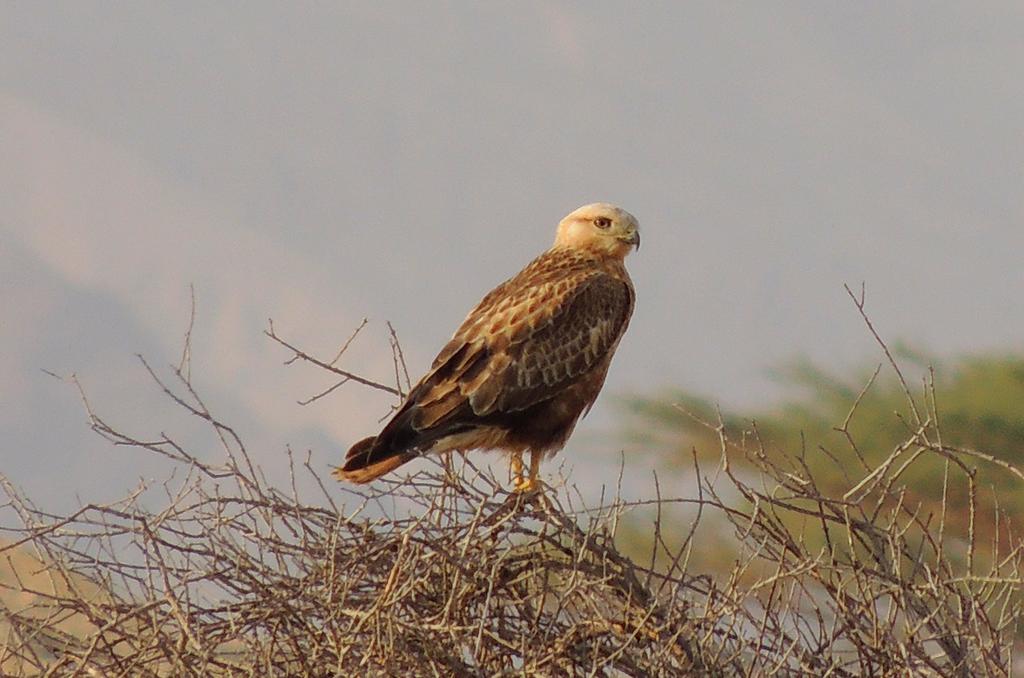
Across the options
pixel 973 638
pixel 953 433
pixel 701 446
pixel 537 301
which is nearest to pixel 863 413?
pixel 953 433

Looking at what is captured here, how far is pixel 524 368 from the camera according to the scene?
7.62 m

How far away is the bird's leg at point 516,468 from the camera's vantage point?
24.1 ft

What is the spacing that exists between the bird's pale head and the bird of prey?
30 mm

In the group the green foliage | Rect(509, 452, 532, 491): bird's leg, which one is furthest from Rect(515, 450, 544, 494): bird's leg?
the green foliage

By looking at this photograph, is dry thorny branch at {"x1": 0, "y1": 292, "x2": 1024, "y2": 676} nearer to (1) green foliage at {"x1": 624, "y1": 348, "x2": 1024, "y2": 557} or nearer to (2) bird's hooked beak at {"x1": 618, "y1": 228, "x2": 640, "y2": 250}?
(2) bird's hooked beak at {"x1": 618, "y1": 228, "x2": 640, "y2": 250}

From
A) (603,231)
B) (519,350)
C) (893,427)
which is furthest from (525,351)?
(893,427)

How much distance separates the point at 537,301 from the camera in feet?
25.7

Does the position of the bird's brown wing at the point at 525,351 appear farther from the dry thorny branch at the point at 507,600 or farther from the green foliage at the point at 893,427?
the green foliage at the point at 893,427

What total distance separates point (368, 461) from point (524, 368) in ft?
3.09

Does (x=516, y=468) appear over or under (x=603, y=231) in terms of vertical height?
under

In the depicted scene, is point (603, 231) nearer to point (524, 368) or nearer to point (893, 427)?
point (524, 368)

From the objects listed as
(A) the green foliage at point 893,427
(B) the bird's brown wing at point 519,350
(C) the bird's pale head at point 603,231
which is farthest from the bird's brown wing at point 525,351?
(A) the green foliage at point 893,427

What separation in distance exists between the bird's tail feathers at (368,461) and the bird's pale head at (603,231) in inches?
66.1

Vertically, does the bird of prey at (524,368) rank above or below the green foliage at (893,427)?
below
